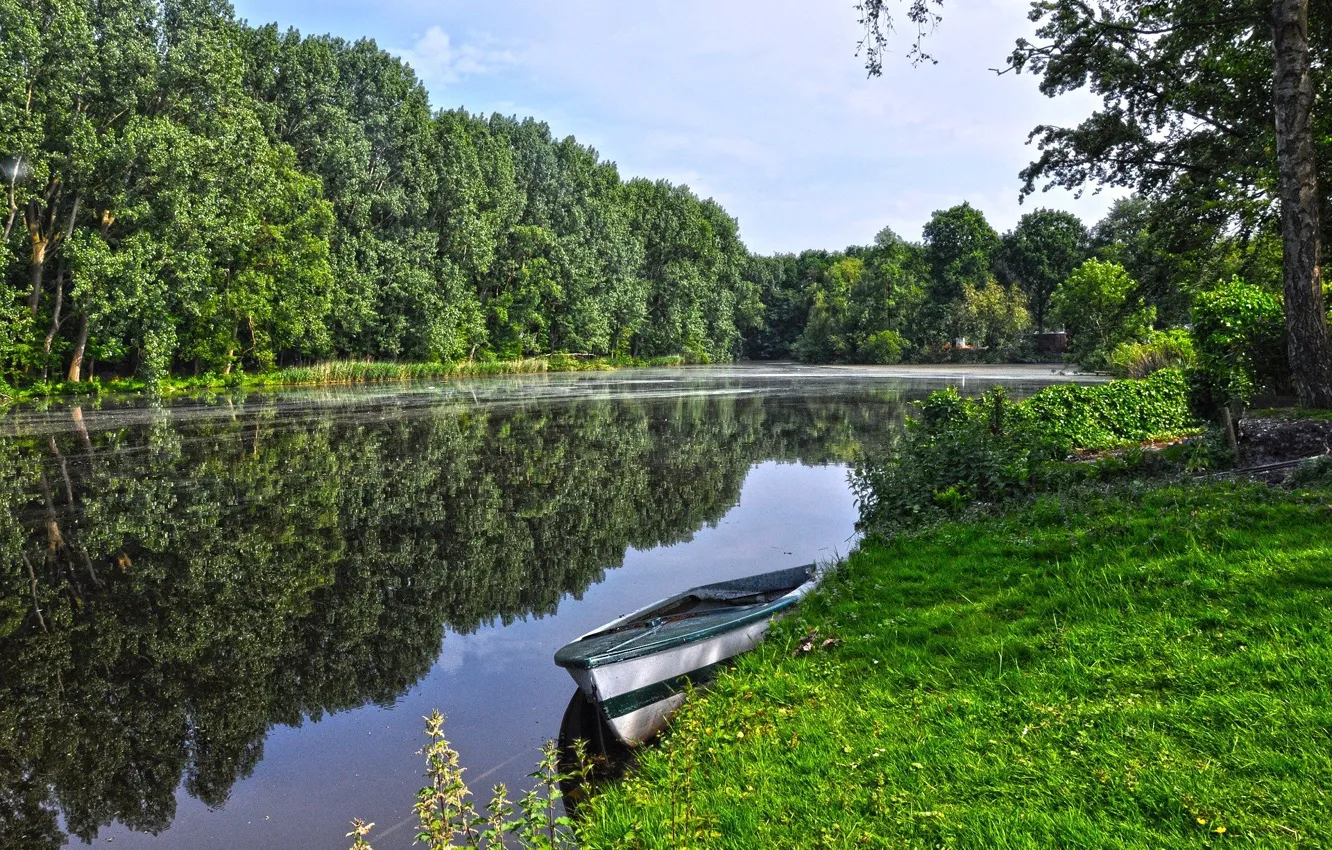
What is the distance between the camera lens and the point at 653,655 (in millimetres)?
5238

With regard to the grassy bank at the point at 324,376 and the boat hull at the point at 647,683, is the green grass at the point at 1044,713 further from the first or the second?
the grassy bank at the point at 324,376

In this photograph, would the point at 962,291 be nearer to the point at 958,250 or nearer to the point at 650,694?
the point at 958,250

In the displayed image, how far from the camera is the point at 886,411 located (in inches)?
1068

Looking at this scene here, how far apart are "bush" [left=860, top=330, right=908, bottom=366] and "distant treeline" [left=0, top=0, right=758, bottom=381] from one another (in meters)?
26.6

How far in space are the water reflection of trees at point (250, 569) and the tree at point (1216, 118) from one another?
8.51 m

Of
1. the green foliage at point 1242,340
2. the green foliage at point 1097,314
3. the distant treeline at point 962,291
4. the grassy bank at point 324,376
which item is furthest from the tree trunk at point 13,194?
the distant treeline at point 962,291

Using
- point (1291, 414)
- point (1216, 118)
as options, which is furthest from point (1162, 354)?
point (1291, 414)

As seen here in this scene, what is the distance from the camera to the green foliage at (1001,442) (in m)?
9.76

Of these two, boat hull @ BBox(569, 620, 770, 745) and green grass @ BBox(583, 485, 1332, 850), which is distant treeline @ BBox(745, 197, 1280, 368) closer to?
green grass @ BBox(583, 485, 1332, 850)

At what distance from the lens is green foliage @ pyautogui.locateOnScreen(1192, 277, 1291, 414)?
1216 centimetres

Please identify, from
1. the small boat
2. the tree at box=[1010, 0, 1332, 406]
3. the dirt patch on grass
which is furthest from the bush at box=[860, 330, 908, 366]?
the small boat

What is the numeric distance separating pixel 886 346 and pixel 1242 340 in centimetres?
6683

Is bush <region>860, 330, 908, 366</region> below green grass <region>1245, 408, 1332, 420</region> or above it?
above

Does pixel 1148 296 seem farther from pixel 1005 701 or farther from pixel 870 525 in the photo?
pixel 1005 701
